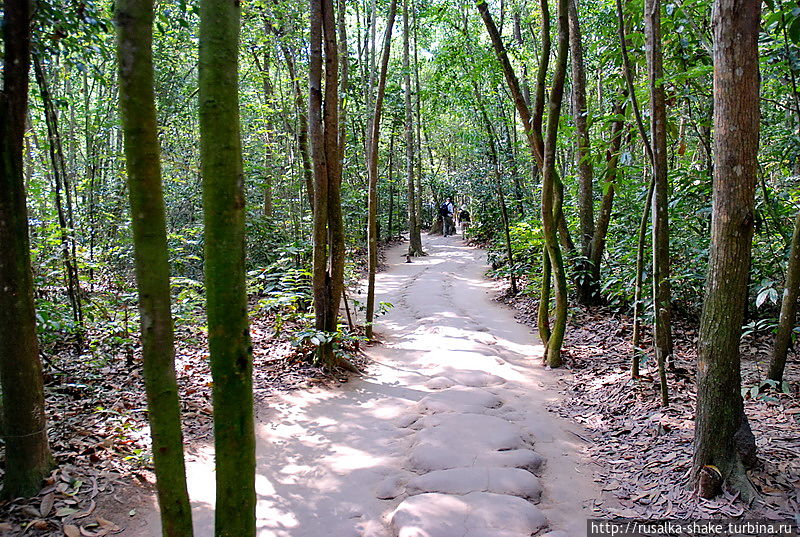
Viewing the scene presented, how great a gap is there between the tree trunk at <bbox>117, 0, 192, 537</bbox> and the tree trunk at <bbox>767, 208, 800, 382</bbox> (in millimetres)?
4211

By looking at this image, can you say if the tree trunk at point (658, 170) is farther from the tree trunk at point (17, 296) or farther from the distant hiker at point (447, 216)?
the distant hiker at point (447, 216)

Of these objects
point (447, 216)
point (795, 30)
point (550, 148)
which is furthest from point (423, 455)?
point (447, 216)

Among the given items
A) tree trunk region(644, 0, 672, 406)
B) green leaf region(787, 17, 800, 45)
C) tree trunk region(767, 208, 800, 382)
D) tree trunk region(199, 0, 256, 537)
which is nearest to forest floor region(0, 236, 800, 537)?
tree trunk region(767, 208, 800, 382)

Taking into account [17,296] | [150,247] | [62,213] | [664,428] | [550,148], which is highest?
[550,148]

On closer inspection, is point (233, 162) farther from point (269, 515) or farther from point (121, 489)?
point (121, 489)

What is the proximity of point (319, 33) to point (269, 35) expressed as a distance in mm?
3327

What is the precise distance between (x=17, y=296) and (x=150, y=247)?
2.12 metres

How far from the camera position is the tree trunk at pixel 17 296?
10.6 feet

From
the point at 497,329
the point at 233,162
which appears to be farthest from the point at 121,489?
the point at 497,329

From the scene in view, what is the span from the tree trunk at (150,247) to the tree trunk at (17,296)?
201 centimetres

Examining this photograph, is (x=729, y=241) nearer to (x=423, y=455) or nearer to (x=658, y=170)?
(x=658, y=170)

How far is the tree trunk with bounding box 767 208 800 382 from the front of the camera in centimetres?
396

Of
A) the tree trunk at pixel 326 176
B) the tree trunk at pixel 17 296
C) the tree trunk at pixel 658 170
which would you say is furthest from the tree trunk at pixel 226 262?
the tree trunk at pixel 326 176

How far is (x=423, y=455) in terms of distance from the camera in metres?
4.34
